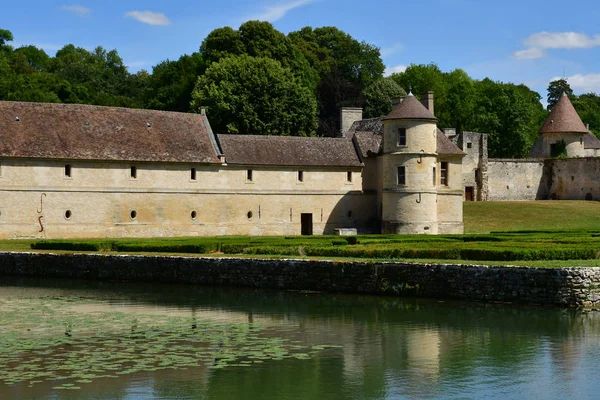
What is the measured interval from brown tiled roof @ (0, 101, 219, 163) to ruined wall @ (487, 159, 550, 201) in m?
26.8

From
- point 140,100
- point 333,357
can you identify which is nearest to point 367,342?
point 333,357

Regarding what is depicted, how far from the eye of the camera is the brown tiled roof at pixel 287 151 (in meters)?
51.1

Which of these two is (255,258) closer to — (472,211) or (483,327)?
(483,327)

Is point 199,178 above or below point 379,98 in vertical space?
below

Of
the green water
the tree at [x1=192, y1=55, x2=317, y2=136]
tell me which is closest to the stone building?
the tree at [x1=192, y1=55, x2=317, y2=136]

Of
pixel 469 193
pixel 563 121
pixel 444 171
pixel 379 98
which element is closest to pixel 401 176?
pixel 444 171

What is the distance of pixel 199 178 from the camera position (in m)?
49.8

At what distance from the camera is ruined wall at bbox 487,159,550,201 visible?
230ft

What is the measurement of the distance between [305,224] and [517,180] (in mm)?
24710

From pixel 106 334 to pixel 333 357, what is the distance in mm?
5375

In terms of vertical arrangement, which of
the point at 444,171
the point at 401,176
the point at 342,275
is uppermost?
the point at 444,171

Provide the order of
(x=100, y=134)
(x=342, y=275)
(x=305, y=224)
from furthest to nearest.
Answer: (x=305, y=224) < (x=100, y=134) < (x=342, y=275)

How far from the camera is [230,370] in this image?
1694cm

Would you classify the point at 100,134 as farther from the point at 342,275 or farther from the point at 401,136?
the point at 342,275
